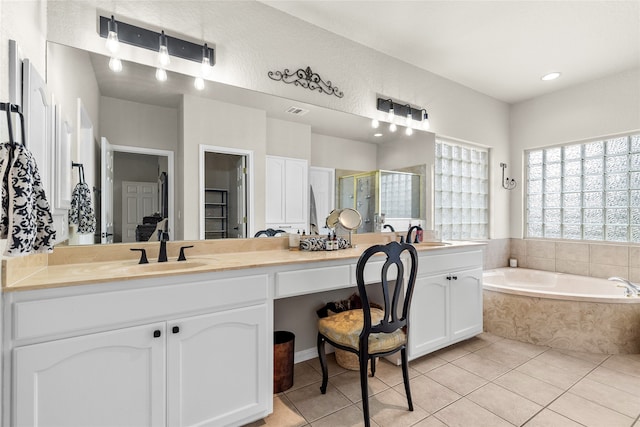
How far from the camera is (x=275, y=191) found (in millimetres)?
2207

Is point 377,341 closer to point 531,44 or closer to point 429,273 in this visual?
point 429,273

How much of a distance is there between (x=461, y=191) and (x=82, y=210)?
356 centimetres

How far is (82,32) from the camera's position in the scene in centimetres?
161

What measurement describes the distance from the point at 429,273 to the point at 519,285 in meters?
1.96

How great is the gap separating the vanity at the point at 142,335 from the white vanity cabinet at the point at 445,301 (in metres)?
0.72

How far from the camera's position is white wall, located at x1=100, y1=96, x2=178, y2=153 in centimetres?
173

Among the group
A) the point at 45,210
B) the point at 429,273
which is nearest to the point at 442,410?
the point at 429,273

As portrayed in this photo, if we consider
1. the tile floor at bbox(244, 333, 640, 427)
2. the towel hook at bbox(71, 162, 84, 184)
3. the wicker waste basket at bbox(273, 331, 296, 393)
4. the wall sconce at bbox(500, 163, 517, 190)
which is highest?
the wall sconce at bbox(500, 163, 517, 190)

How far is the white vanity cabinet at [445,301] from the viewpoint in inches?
89.6

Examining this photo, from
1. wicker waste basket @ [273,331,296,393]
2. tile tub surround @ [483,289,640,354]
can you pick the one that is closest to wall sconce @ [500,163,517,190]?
tile tub surround @ [483,289,640,354]

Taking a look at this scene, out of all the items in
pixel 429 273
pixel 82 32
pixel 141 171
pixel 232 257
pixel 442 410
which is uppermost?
pixel 82 32

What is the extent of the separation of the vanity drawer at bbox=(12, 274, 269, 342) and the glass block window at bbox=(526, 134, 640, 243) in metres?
3.66

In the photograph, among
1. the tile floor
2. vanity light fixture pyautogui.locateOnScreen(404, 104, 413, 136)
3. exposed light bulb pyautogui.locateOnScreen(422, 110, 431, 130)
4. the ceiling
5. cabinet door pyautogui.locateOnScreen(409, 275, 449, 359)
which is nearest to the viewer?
the tile floor

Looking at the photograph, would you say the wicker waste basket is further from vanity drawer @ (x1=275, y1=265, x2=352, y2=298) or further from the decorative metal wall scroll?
the decorative metal wall scroll
